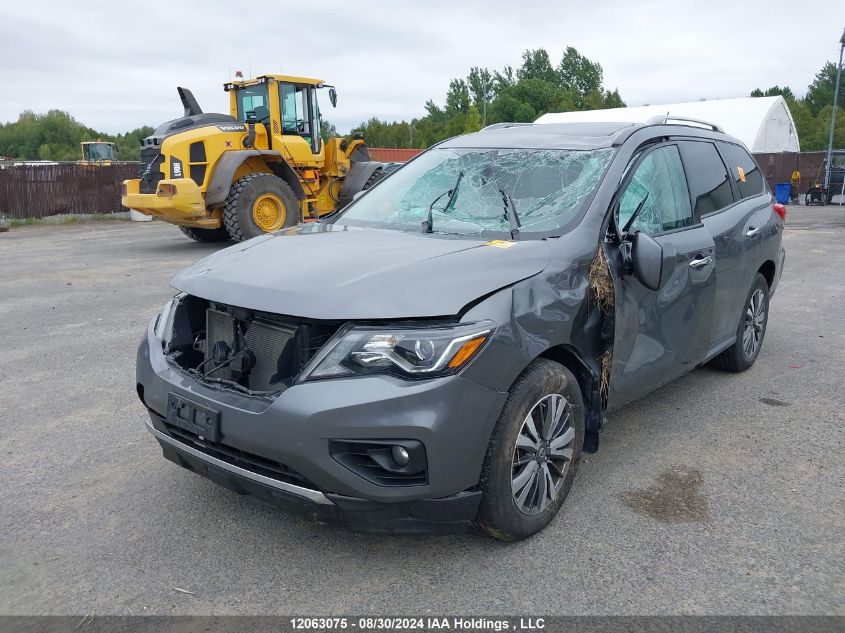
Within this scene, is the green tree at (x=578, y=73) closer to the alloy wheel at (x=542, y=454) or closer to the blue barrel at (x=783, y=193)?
the blue barrel at (x=783, y=193)

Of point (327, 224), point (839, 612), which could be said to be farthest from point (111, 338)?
point (839, 612)

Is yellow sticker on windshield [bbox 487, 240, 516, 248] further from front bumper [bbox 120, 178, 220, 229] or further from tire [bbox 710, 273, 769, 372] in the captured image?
front bumper [bbox 120, 178, 220, 229]

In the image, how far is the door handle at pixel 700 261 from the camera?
13.2ft

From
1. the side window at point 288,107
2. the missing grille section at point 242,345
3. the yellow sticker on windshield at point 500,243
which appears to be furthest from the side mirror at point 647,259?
the side window at point 288,107

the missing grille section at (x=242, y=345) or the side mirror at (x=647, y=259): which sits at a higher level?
the side mirror at (x=647, y=259)

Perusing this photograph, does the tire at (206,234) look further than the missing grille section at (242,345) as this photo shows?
Yes

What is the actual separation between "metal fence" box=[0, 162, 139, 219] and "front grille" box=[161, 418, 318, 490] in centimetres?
1913

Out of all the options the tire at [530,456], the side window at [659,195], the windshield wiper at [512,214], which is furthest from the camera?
the side window at [659,195]

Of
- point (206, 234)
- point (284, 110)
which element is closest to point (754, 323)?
point (284, 110)

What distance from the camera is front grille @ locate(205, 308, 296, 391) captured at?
9.41 ft

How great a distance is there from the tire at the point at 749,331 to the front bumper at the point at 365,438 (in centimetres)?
307

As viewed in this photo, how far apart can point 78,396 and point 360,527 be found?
10.2ft

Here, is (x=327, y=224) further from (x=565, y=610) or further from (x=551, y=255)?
(x=565, y=610)

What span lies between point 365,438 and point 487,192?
Answer: 5.94ft
